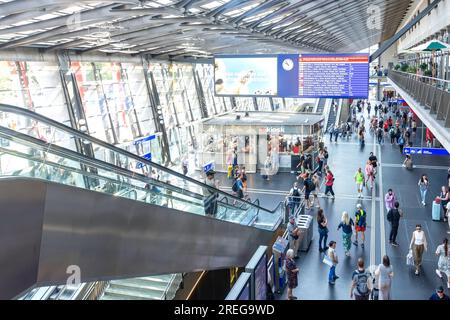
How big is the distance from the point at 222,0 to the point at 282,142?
10882 mm

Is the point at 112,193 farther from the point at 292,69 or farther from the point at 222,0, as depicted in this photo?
the point at 292,69

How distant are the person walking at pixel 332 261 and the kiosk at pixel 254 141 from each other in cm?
1346

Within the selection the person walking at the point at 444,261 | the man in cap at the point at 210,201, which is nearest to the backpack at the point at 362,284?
the person walking at the point at 444,261

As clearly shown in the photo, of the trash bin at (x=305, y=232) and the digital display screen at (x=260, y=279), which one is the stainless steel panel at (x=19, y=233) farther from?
the trash bin at (x=305, y=232)

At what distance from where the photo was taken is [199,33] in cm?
2012

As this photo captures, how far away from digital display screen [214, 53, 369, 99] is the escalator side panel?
8324mm

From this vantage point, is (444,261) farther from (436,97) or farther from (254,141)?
(254,141)

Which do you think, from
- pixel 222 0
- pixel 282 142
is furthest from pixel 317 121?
pixel 222 0

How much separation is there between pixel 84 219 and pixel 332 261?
603 cm

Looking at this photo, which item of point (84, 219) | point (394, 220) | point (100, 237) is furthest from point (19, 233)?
point (394, 220)

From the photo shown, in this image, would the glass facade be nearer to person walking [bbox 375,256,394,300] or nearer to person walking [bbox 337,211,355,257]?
person walking [bbox 337,211,355,257]

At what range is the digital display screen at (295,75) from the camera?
54.8 ft

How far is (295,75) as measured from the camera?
1733cm
